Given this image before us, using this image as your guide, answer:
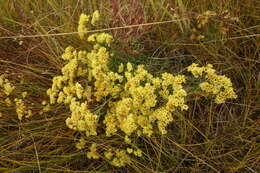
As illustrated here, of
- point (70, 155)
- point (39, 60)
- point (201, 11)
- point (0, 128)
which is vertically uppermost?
point (201, 11)

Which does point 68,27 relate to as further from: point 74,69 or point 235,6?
point 235,6

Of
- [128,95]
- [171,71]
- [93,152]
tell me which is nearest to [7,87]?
[93,152]

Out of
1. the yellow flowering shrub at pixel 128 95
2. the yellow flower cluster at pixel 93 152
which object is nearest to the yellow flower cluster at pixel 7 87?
the yellow flowering shrub at pixel 128 95

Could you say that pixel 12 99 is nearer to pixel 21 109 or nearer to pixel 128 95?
pixel 21 109

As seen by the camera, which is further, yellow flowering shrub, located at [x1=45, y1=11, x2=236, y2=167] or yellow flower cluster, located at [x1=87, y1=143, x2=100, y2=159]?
yellow flower cluster, located at [x1=87, y1=143, x2=100, y2=159]

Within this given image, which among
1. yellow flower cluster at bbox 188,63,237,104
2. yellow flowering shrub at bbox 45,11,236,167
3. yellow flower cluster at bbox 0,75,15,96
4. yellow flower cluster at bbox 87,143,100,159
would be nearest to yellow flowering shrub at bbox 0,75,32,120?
yellow flower cluster at bbox 0,75,15,96

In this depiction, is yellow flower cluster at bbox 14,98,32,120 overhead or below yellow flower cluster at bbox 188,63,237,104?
below

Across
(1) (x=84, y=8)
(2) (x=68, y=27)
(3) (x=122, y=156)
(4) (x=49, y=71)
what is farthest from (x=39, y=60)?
(3) (x=122, y=156)

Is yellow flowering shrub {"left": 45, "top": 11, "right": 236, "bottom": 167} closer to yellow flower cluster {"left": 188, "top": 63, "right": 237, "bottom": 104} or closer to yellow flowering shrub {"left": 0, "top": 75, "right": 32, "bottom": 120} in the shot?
yellow flower cluster {"left": 188, "top": 63, "right": 237, "bottom": 104}
